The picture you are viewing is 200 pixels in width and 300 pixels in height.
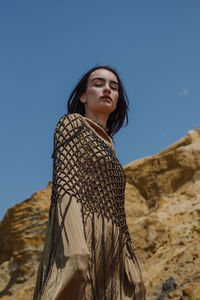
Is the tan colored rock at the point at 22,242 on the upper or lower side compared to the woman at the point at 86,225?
upper

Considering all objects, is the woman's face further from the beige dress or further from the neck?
the beige dress

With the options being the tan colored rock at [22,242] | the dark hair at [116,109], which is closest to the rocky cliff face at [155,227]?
the tan colored rock at [22,242]

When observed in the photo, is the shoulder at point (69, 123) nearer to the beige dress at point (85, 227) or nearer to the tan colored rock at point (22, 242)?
the beige dress at point (85, 227)

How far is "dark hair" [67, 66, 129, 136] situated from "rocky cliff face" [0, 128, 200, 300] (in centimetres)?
331

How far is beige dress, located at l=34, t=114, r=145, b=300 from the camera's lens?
2123mm

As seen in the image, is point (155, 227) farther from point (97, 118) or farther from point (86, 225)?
point (86, 225)

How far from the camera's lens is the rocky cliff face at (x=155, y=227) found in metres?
6.68

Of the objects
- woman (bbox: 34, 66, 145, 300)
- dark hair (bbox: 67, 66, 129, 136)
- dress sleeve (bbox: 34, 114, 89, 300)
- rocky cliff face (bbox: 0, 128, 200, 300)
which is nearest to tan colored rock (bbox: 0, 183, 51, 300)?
rocky cliff face (bbox: 0, 128, 200, 300)

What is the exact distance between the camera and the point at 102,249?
2389 mm

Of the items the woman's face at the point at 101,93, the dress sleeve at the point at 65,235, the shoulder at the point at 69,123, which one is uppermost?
the woman's face at the point at 101,93

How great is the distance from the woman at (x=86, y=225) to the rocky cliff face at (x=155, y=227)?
140 inches

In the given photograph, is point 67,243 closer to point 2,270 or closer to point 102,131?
point 102,131

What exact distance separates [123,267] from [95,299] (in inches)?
13.4

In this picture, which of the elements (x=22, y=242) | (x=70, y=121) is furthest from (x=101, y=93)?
(x=22, y=242)
